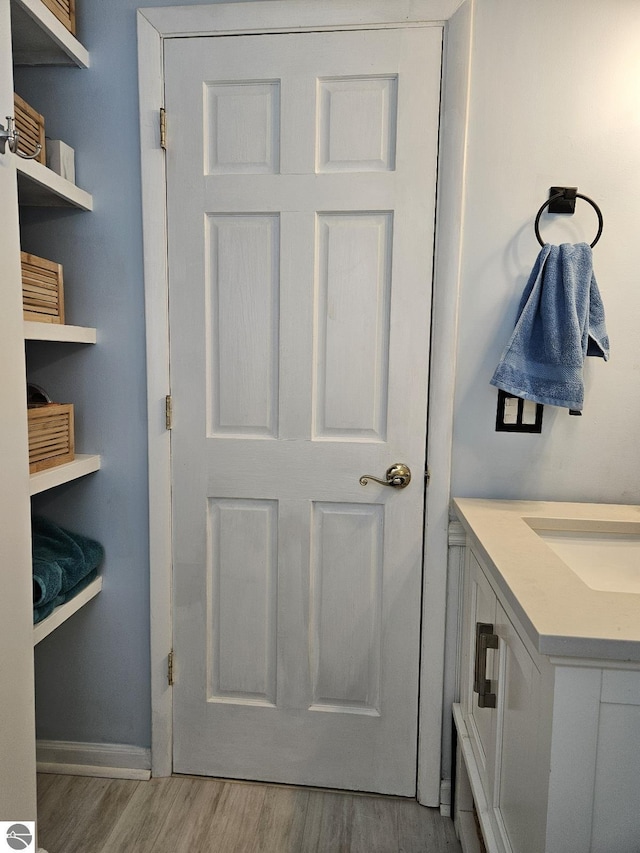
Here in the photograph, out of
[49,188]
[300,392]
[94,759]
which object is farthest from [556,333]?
[94,759]

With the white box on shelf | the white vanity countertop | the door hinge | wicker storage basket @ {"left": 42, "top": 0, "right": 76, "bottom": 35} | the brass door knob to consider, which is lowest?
the white vanity countertop

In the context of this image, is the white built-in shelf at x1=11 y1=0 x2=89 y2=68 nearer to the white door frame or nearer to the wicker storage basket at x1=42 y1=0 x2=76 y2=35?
the wicker storage basket at x1=42 y1=0 x2=76 y2=35

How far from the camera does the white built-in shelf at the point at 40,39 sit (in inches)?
57.2

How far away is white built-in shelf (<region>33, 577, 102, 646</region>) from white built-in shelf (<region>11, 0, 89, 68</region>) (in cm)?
143

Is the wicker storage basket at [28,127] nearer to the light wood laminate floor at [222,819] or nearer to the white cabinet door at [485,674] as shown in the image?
the white cabinet door at [485,674]

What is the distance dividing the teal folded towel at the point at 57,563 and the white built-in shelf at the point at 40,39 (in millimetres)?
1282

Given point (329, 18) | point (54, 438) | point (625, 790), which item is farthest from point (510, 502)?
point (329, 18)

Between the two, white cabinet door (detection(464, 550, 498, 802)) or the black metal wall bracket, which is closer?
white cabinet door (detection(464, 550, 498, 802))

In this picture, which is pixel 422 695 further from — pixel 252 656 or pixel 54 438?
pixel 54 438

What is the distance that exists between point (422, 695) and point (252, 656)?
0.50 metres

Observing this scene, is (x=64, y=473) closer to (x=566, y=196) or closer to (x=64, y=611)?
(x=64, y=611)

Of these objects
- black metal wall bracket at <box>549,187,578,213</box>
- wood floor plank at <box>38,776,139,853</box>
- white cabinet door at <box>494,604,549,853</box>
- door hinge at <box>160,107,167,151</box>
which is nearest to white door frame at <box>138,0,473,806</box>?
door hinge at <box>160,107,167,151</box>

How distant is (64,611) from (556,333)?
145 centimetres

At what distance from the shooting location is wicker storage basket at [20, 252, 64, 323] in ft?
5.03
